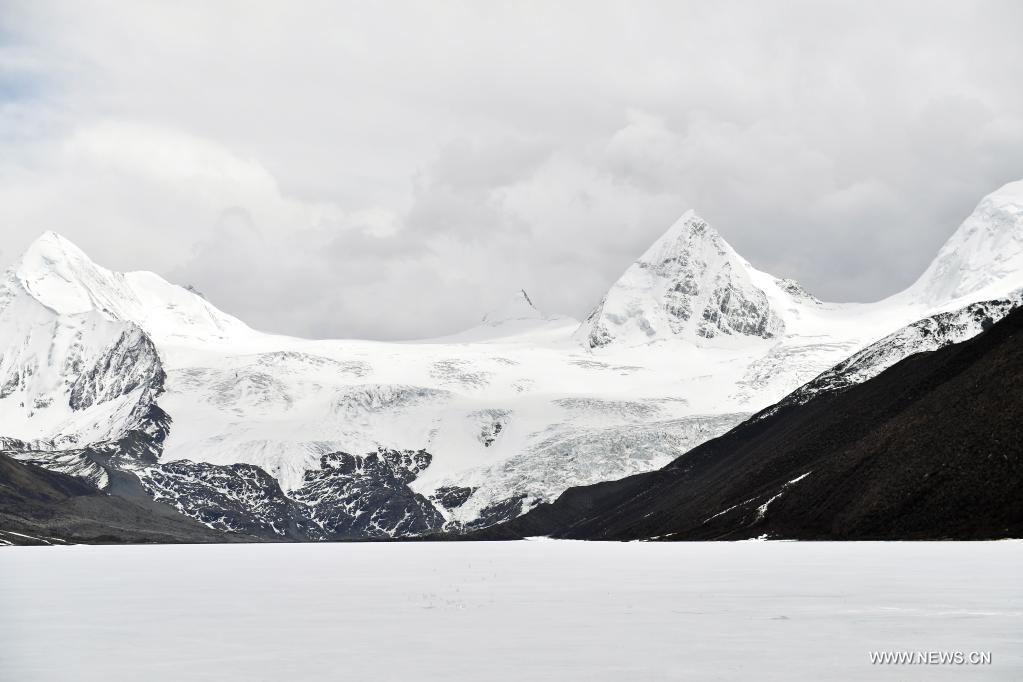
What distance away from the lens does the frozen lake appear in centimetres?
3459

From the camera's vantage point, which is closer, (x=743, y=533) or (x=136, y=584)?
(x=136, y=584)

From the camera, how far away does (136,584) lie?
8400 centimetres

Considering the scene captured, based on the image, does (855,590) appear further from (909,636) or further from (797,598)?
(909,636)

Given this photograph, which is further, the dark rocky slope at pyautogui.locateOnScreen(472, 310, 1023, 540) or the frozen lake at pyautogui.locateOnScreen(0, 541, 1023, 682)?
the dark rocky slope at pyautogui.locateOnScreen(472, 310, 1023, 540)

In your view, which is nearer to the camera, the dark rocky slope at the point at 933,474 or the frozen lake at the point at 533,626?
the frozen lake at the point at 533,626

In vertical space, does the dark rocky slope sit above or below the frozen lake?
below

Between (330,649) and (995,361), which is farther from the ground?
(330,649)

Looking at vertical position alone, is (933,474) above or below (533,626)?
below

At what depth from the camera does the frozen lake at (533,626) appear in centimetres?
3459

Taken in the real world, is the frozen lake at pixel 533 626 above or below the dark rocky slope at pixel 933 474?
above

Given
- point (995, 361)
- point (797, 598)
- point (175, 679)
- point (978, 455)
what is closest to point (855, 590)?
point (797, 598)

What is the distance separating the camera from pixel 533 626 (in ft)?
152

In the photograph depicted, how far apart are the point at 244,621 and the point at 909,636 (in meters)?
27.9

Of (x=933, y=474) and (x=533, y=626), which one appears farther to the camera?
(x=933, y=474)
